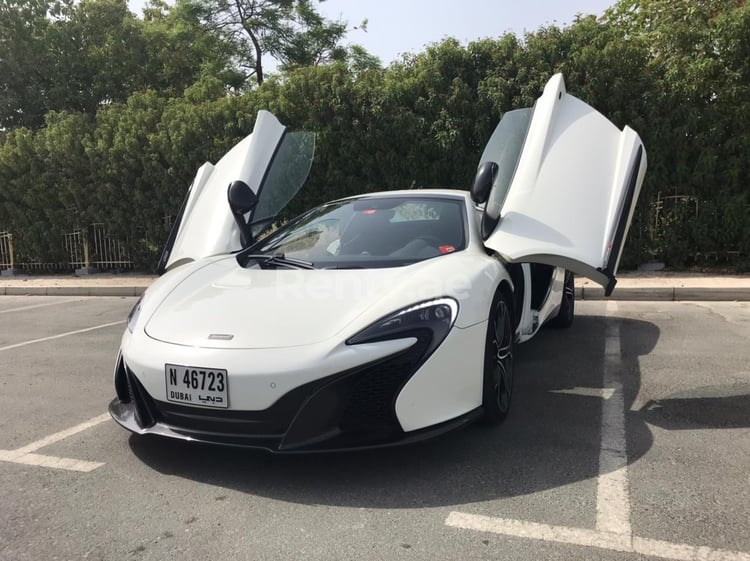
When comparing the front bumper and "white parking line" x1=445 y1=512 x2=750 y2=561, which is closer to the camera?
"white parking line" x1=445 y1=512 x2=750 y2=561

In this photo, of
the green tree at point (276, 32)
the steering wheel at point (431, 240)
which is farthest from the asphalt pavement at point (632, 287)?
the green tree at point (276, 32)

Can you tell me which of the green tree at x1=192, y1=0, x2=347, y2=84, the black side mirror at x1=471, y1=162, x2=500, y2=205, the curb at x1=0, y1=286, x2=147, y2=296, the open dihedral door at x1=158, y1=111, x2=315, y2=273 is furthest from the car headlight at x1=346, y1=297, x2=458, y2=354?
the green tree at x1=192, y1=0, x2=347, y2=84

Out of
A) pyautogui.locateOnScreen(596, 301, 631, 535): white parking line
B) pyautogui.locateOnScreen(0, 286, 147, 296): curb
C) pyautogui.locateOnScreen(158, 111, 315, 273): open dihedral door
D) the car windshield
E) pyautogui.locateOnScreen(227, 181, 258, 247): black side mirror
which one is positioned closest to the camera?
pyautogui.locateOnScreen(596, 301, 631, 535): white parking line

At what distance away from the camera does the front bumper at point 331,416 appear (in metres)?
2.54

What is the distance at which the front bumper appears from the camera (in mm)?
2541

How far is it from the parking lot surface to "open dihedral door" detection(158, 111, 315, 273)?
1.22 metres

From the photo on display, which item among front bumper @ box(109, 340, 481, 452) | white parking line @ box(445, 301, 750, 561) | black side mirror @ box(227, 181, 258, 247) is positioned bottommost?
white parking line @ box(445, 301, 750, 561)

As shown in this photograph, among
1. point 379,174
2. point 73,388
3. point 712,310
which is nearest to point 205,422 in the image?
point 73,388

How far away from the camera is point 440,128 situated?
9.82 meters

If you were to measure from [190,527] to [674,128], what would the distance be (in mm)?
9190

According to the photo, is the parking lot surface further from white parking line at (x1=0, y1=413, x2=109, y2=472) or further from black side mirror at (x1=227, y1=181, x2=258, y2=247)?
black side mirror at (x1=227, y1=181, x2=258, y2=247)

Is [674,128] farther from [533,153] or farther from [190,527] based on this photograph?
[190,527]

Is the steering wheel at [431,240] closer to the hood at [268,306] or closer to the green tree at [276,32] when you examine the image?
the hood at [268,306]

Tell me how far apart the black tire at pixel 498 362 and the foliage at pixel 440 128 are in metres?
4.25
